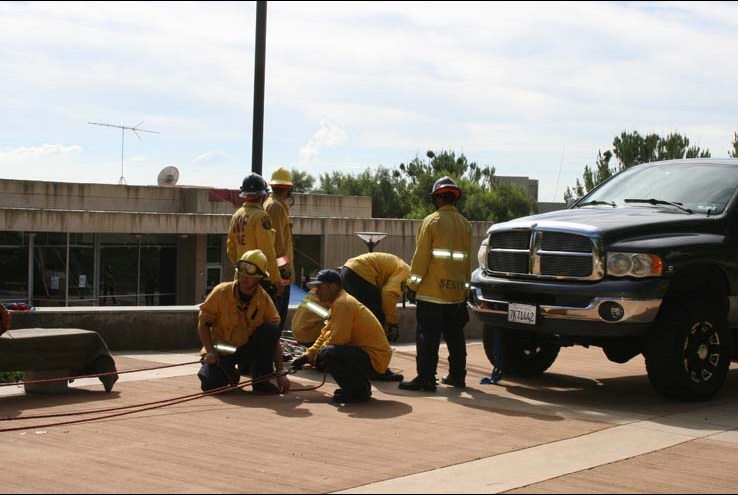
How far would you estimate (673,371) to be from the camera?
9445mm

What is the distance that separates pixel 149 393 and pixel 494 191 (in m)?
91.2

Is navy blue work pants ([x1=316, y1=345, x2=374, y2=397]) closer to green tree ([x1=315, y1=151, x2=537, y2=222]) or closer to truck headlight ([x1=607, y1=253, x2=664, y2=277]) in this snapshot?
truck headlight ([x1=607, y1=253, x2=664, y2=277])

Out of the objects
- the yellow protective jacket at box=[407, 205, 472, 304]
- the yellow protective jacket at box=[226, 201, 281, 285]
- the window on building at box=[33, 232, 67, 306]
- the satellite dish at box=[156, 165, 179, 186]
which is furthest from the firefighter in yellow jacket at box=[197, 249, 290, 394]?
the satellite dish at box=[156, 165, 179, 186]

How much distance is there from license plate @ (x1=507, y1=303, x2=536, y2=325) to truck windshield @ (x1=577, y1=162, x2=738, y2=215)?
1741 mm

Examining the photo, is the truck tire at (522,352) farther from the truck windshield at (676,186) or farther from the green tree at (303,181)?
the green tree at (303,181)

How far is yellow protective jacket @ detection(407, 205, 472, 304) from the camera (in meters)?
10.3

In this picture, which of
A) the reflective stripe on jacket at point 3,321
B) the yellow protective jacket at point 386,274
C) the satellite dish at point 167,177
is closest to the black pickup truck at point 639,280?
the yellow protective jacket at point 386,274

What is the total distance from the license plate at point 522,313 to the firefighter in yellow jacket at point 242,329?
216 cm

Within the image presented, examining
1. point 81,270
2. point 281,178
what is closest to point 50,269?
point 81,270

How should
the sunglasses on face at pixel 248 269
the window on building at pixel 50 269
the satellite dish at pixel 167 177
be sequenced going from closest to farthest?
the sunglasses on face at pixel 248 269, the window on building at pixel 50 269, the satellite dish at pixel 167 177

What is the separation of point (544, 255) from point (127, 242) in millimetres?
37462

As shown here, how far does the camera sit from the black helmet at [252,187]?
10898 mm

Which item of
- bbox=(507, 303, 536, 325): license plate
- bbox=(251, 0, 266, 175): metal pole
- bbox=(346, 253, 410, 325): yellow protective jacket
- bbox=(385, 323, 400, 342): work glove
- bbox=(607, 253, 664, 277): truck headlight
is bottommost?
bbox=(385, 323, 400, 342): work glove

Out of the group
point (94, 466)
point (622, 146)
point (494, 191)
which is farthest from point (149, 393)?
point (494, 191)
